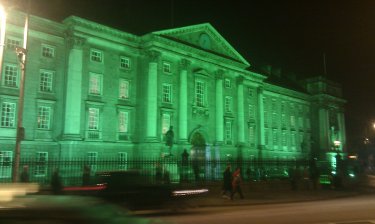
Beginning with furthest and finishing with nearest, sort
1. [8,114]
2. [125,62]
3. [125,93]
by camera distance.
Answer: [125,62], [125,93], [8,114]

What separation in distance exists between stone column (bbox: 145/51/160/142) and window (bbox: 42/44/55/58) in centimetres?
1034

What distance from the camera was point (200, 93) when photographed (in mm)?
51094

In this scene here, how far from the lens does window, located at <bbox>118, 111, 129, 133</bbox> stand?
43.4 metres

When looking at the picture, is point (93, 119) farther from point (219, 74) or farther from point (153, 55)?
point (219, 74)

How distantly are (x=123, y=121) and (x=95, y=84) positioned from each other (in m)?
5.12

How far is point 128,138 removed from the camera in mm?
43625

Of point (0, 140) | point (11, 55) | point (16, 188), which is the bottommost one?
point (16, 188)

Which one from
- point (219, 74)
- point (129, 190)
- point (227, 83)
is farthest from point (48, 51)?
point (129, 190)

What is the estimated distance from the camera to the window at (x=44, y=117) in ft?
125

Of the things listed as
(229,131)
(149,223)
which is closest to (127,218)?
(149,223)

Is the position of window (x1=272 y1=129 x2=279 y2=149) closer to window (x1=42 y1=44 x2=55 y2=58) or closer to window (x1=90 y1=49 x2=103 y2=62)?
window (x1=90 y1=49 x2=103 y2=62)

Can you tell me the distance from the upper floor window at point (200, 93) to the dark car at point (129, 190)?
3285 cm

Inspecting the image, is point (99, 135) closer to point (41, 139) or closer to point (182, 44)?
point (41, 139)

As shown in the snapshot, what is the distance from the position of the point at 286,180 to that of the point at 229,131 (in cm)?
2118
